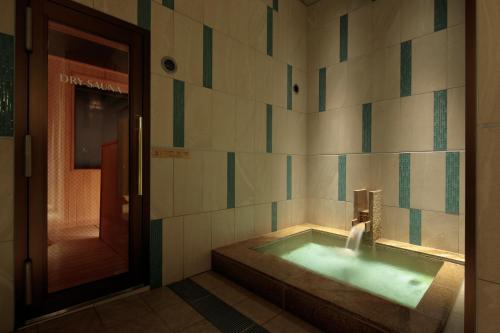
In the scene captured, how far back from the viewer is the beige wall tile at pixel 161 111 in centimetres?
190

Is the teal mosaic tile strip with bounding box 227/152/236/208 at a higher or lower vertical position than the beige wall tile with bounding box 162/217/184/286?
higher

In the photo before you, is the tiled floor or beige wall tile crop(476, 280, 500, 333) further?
the tiled floor

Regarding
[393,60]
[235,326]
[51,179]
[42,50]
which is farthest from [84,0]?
[393,60]

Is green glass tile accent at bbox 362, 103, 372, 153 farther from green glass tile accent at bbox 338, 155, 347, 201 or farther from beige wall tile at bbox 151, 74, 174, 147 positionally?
beige wall tile at bbox 151, 74, 174, 147

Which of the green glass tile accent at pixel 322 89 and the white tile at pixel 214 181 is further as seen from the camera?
the green glass tile accent at pixel 322 89

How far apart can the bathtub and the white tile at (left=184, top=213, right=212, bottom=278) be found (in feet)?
0.30

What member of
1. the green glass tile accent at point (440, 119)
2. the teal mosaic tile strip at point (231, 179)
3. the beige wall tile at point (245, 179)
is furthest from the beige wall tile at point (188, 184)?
the green glass tile accent at point (440, 119)

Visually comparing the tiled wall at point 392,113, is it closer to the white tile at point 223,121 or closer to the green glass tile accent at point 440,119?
the green glass tile accent at point 440,119

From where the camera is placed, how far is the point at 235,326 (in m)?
1.47

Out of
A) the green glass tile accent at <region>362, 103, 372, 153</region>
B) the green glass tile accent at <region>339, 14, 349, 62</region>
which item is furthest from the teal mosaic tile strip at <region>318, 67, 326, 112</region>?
the green glass tile accent at <region>362, 103, 372, 153</region>

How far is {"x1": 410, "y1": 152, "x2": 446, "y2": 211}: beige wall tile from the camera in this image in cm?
224

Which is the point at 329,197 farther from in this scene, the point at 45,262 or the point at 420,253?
the point at 45,262

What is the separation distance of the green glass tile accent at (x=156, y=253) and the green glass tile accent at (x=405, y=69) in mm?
2550

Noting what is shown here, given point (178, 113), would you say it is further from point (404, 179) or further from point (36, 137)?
point (404, 179)
